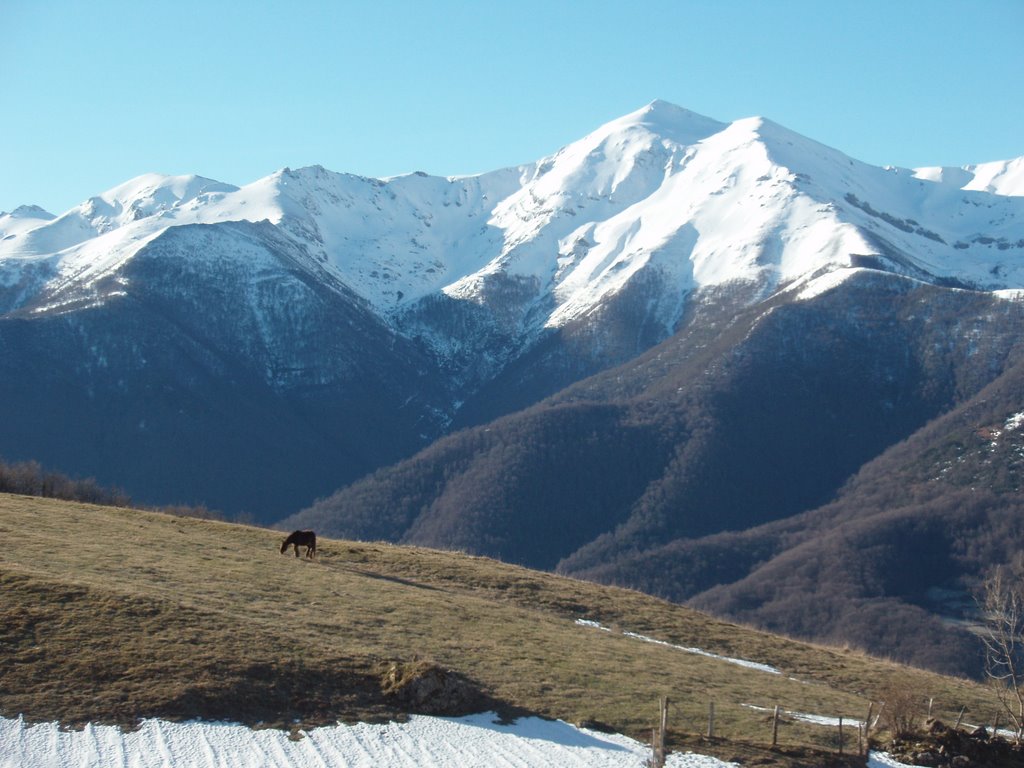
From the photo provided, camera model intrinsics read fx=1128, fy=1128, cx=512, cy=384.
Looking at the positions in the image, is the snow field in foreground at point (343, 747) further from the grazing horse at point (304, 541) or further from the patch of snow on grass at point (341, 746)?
the grazing horse at point (304, 541)

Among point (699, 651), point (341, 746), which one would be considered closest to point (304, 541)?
point (699, 651)

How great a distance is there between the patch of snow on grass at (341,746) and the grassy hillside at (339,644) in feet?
2.63

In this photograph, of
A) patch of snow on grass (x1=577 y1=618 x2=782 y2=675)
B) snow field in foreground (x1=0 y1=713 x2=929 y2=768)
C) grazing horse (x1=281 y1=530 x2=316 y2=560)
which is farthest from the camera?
A: grazing horse (x1=281 y1=530 x2=316 y2=560)

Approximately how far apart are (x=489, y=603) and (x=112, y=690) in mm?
20767

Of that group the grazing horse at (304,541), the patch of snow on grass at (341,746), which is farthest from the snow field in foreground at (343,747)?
the grazing horse at (304,541)

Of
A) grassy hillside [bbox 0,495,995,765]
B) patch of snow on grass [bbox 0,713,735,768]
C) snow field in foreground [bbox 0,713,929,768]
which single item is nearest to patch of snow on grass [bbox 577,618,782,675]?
grassy hillside [bbox 0,495,995,765]

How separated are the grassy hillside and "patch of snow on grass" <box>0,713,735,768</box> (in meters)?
0.80

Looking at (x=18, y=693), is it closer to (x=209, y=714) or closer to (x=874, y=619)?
(x=209, y=714)

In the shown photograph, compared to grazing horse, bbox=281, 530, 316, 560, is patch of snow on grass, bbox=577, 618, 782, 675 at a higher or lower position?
lower

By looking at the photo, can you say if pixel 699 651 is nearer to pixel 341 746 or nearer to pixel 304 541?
pixel 304 541

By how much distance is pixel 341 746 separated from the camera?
2984 centimetres

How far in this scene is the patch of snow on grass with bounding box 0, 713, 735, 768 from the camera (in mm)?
28000

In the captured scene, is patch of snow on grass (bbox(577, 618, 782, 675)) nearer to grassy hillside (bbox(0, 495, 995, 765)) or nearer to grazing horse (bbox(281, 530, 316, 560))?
grassy hillside (bbox(0, 495, 995, 765))

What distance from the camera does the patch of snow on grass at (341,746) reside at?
28000 mm
